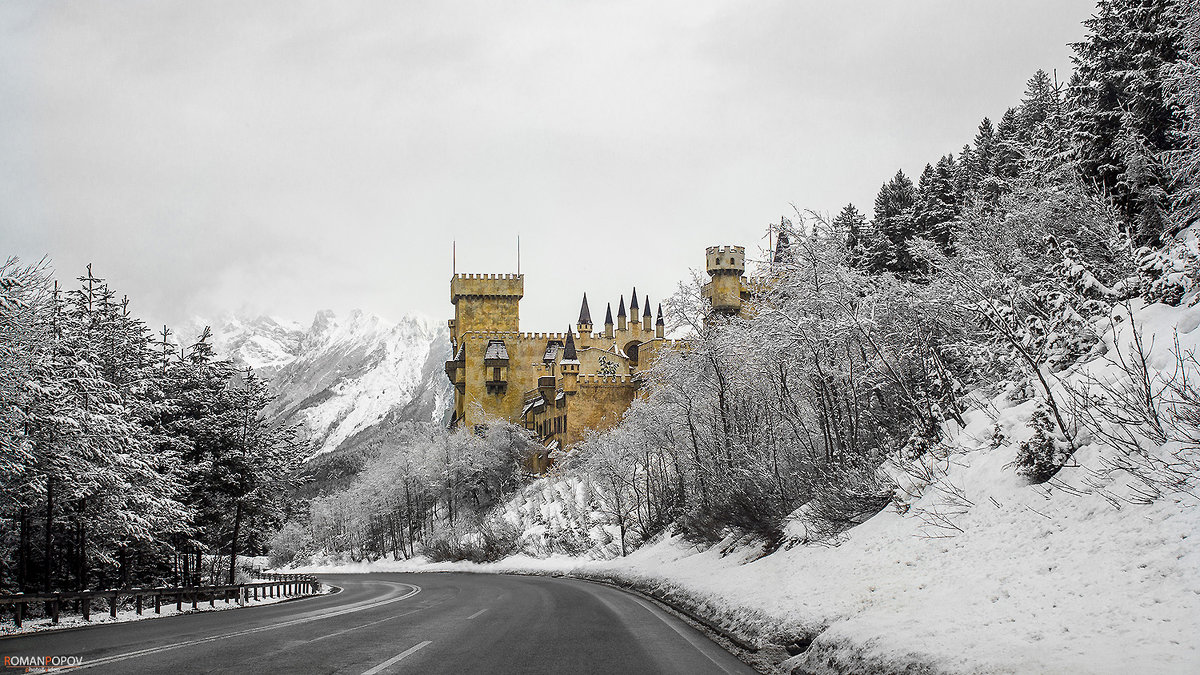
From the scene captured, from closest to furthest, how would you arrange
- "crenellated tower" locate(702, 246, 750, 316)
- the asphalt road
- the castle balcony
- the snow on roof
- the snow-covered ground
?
the snow-covered ground, the asphalt road, "crenellated tower" locate(702, 246, 750, 316), the castle balcony, the snow on roof

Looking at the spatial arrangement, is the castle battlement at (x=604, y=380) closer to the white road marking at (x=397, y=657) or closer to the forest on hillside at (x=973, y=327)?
the forest on hillside at (x=973, y=327)

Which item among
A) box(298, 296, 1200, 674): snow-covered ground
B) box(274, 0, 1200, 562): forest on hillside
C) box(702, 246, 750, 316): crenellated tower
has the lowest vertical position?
box(298, 296, 1200, 674): snow-covered ground

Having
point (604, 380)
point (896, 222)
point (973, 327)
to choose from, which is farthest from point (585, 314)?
point (973, 327)

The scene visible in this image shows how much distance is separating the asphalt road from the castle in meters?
59.7

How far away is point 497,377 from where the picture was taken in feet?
302

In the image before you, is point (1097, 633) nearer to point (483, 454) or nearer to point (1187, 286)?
point (1187, 286)

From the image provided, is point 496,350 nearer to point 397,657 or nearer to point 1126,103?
point 1126,103

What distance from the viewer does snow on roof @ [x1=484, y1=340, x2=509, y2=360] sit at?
301 feet

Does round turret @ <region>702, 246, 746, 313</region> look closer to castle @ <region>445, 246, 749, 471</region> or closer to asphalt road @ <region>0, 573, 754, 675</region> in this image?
castle @ <region>445, 246, 749, 471</region>

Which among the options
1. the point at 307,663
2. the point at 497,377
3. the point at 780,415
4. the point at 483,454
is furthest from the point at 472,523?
the point at 307,663

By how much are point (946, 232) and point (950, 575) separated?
37303 mm

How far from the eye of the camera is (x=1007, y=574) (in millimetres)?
8953

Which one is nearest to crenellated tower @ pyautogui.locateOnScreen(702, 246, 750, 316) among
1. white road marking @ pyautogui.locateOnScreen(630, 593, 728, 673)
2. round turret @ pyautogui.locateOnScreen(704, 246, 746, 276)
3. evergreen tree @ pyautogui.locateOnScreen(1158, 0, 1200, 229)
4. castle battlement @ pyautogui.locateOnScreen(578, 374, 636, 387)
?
round turret @ pyautogui.locateOnScreen(704, 246, 746, 276)

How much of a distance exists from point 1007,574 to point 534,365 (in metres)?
86.8
